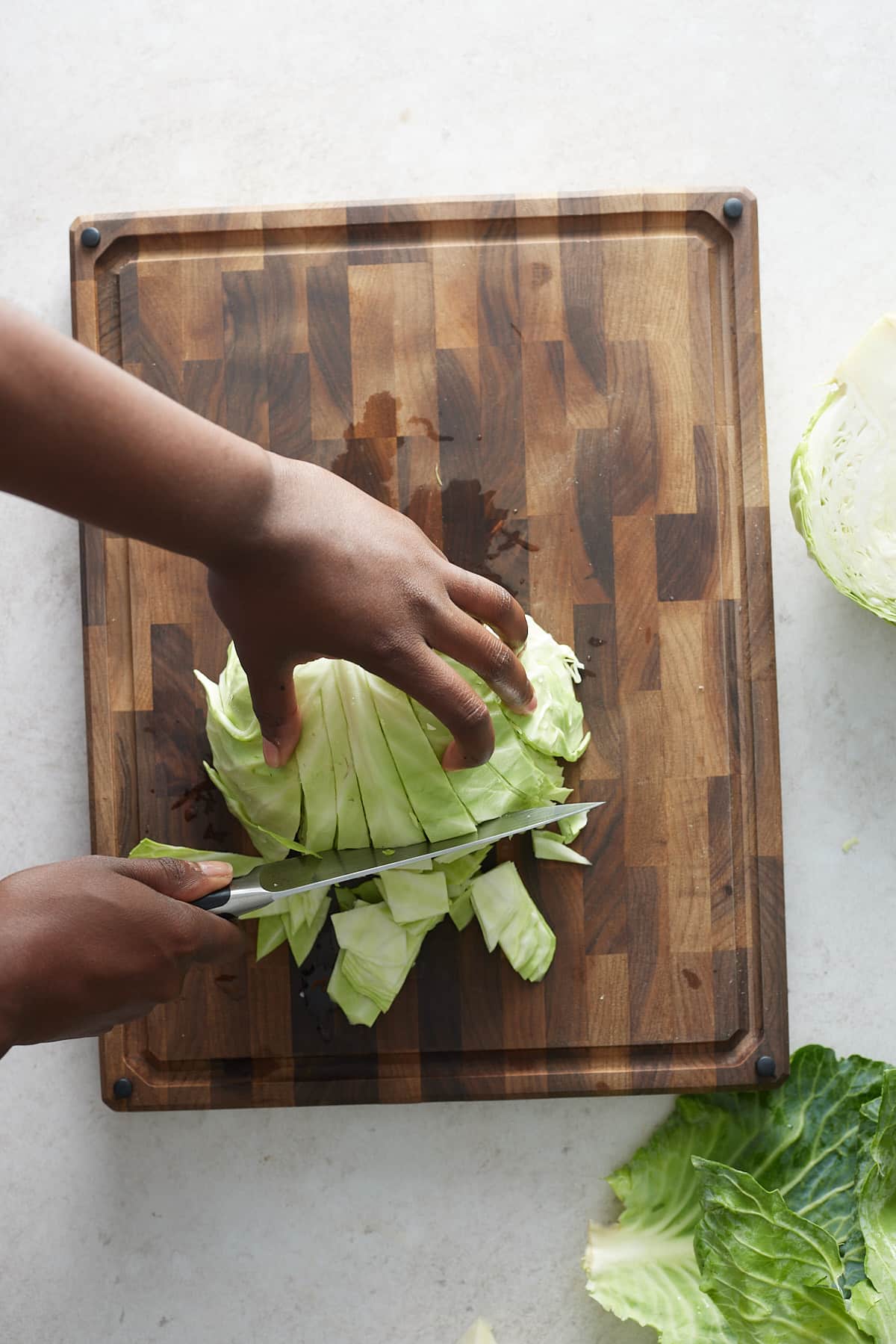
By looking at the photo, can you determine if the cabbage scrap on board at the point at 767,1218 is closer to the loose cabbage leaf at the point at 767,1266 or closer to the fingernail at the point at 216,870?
the loose cabbage leaf at the point at 767,1266

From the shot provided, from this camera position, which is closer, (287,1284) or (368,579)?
(368,579)

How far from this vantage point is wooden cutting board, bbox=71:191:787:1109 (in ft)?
4.91

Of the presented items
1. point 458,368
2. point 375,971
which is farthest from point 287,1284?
point 458,368

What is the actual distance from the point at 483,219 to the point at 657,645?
668mm

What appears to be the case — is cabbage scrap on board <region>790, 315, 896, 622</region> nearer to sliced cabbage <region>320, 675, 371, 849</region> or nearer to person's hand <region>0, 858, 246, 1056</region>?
sliced cabbage <region>320, 675, 371, 849</region>

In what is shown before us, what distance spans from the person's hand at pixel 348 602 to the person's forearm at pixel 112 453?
0.17 ft

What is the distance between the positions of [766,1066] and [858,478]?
0.86m

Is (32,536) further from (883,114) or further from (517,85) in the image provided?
(883,114)

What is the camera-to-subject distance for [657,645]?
1.51 meters

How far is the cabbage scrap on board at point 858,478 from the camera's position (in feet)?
4.75

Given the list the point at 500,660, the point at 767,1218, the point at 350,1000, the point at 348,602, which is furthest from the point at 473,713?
the point at 767,1218

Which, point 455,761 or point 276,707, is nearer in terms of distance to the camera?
point 276,707

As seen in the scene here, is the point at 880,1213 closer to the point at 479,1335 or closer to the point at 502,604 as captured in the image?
the point at 479,1335

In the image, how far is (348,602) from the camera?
112 cm
